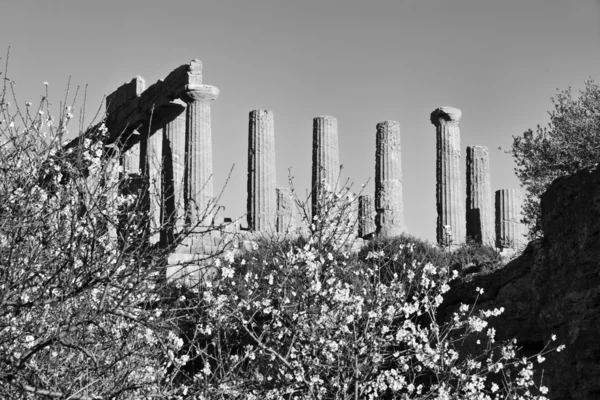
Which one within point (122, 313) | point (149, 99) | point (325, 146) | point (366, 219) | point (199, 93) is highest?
point (149, 99)

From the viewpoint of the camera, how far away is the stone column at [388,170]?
91.3 ft

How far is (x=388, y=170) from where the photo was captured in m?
28.1

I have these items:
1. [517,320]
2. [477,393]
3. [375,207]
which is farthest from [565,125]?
[477,393]

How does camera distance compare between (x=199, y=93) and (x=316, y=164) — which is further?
(x=316, y=164)

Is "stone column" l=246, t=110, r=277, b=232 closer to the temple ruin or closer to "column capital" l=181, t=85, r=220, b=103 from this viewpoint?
the temple ruin

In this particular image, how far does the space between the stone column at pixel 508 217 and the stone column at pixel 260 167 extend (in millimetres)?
6562

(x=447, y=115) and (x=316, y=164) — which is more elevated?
(x=447, y=115)

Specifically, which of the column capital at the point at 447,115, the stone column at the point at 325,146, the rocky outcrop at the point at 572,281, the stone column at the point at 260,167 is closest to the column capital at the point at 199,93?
the stone column at the point at 260,167

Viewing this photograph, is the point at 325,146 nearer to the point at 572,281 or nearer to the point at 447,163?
the point at 447,163

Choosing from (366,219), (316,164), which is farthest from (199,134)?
(366,219)

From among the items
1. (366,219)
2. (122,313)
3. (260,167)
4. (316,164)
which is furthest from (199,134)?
(122,313)

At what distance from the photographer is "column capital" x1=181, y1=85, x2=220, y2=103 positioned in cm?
2619

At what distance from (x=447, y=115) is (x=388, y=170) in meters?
2.51

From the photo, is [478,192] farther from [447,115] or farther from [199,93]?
[199,93]
